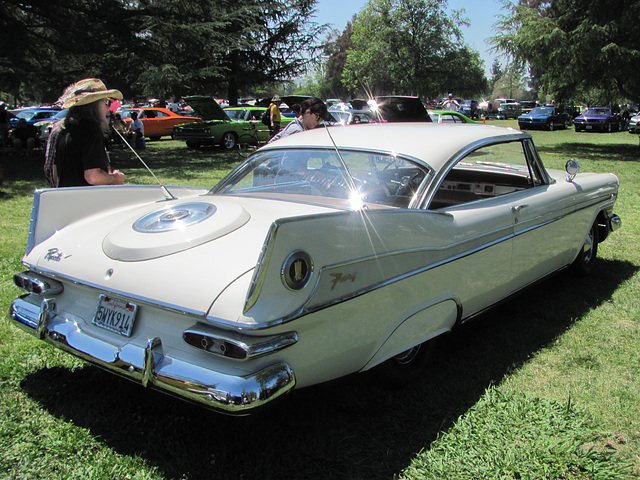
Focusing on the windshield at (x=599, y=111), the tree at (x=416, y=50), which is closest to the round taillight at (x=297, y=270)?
the windshield at (x=599, y=111)

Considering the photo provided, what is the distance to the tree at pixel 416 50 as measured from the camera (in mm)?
41031

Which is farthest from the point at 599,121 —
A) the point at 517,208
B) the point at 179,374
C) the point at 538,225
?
the point at 179,374

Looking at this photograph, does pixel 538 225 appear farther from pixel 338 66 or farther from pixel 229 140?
pixel 338 66

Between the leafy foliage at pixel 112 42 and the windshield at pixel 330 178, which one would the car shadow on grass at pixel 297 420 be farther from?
the leafy foliage at pixel 112 42

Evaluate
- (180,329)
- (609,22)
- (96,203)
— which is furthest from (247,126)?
(180,329)

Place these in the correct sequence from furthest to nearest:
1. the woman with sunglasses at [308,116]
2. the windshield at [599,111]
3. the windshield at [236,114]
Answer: the windshield at [599,111] → the windshield at [236,114] → the woman with sunglasses at [308,116]

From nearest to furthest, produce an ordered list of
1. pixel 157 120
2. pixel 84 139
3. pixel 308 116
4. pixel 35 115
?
pixel 84 139
pixel 308 116
pixel 35 115
pixel 157 120

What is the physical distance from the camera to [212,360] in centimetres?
209

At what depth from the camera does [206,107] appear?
59.2 ft

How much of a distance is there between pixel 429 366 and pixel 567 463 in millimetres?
1020

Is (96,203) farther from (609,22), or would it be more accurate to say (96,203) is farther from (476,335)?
(609,22)

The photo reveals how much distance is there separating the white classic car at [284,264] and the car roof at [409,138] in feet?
0.05

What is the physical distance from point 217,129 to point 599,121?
2189 cm

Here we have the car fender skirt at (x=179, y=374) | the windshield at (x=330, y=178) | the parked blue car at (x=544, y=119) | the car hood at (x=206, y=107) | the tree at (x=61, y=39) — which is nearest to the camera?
the car fender skirt at (x=179, y=374)
